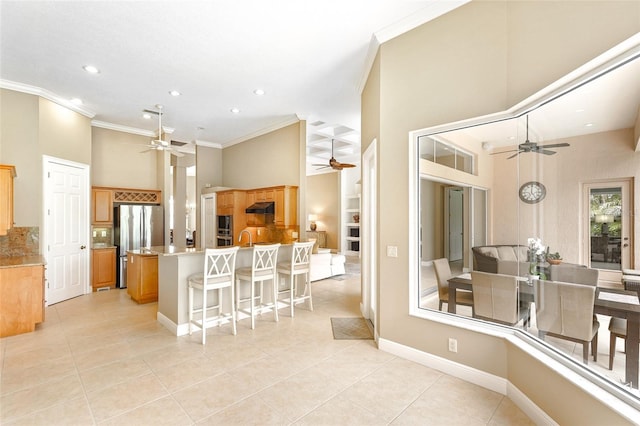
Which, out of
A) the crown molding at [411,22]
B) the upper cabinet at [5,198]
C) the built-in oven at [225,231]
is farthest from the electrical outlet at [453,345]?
the upper cabinet at [5,198]

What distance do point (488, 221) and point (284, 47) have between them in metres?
3.08

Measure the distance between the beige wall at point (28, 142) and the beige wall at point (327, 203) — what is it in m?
8.15

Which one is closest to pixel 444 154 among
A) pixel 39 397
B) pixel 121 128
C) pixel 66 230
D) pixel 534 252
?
pixel 534 252

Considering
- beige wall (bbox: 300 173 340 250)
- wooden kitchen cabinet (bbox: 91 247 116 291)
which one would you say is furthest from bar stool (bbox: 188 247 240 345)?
beige wall (bbox: 300 173 340 250)

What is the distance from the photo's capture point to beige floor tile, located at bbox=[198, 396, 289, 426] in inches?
83.4

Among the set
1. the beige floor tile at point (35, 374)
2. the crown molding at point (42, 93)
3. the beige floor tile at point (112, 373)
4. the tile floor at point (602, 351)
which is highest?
the crown molding at point (42, 93)

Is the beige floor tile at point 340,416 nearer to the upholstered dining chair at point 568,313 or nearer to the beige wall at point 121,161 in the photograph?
the upholstered dining chair at point 568,313

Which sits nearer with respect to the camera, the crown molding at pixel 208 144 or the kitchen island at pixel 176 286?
the kitchen island at pixel 176 286

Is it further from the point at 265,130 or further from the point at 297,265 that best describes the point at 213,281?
the point at 265,130

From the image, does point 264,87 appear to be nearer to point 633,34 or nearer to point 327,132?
point 327,132

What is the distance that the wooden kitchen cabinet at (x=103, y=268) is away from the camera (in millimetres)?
5805

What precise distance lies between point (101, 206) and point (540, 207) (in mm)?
7451

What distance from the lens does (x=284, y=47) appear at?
352 cm

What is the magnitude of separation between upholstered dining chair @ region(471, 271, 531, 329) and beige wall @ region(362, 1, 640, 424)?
9.9 inches
